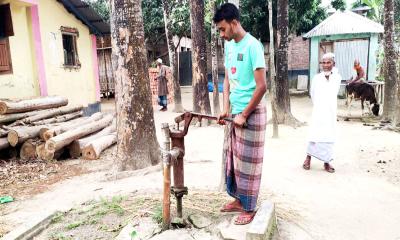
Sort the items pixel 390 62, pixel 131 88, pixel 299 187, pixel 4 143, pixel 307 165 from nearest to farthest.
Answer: pixel 299 187 < pixel 131 88 < pixel 307 165 < pixel 4 143 < pixel 390 62

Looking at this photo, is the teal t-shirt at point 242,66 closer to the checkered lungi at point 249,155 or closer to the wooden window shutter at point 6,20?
the checkered lungi at point 249,155

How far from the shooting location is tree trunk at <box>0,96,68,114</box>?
711 cm

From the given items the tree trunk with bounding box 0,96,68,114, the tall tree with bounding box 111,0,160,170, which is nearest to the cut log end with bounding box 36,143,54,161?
the tree trunk with bounding box 0,96,68,114

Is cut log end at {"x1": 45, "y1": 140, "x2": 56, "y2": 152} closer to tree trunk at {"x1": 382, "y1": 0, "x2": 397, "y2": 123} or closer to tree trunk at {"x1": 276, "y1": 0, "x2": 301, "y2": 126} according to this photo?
tree trunk at {"x1": 276, "y1": 0, "x2": 301, "y2": 126}

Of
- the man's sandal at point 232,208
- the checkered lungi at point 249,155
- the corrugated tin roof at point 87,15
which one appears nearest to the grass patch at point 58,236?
the man's sandal at point 232,208

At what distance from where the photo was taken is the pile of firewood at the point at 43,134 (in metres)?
6.84

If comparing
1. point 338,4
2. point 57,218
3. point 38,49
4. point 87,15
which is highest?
point 338,4

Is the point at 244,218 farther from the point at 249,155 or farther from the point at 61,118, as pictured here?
the point at 61,118

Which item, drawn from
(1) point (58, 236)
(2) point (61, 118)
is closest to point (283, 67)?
(2) point (61, 118)

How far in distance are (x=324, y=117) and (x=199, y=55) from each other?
520cm

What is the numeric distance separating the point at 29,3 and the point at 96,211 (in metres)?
7.17

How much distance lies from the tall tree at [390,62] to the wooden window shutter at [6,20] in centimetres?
922

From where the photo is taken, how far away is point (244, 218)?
3016 mm

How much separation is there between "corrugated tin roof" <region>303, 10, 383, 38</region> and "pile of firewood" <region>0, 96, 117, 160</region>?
35.6ft
